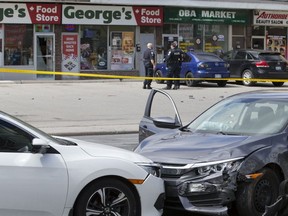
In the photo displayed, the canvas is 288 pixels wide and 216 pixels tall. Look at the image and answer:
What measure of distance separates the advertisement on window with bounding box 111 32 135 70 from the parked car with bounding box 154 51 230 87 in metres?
4.77

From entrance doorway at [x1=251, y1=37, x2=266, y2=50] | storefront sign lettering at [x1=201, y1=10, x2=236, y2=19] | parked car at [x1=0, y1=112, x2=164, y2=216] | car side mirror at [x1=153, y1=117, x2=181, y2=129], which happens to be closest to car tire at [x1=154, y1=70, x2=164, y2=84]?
storefront sign lettering at [x1=201, y1=10, x2=236, y2=19]

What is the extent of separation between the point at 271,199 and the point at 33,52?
25.0 metres

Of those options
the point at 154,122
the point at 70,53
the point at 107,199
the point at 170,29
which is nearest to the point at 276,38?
the point at 170,29

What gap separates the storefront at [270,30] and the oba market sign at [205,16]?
1.10 meters

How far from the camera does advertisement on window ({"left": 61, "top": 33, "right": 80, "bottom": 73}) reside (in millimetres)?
30000

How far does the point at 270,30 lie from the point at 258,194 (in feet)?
102

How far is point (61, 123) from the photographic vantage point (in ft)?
47.8

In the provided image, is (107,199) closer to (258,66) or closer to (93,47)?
(258,66)

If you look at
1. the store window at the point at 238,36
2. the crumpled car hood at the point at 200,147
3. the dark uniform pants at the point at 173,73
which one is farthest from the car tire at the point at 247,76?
the crumpled car hood at the point at 200,147

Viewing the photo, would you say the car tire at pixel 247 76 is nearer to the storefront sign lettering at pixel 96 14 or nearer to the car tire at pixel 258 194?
the storefront sign lettering at pixel 96 14

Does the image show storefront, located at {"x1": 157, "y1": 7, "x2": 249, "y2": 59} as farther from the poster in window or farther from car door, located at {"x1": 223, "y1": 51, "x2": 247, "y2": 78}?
the poster in window

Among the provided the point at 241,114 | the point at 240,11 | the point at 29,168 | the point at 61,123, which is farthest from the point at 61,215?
the point at 240,11

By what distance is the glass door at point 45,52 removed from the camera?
29719 millimetres

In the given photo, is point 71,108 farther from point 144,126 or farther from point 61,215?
point 61,215
